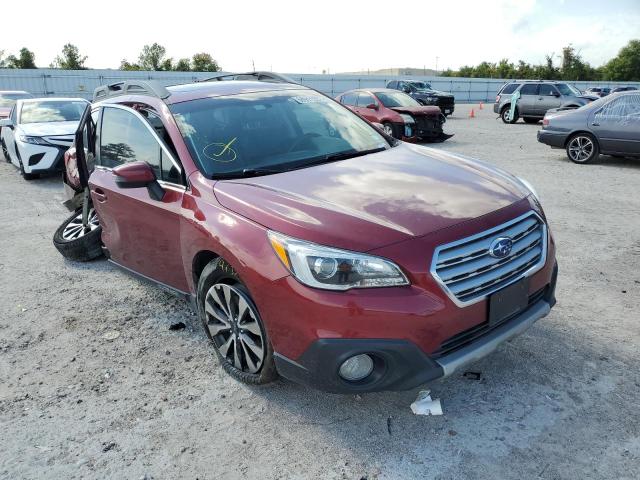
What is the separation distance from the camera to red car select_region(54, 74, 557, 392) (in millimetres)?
2461

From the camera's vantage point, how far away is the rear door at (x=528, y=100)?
20.7 meters

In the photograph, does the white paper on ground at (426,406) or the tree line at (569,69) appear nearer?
the white paper on ground at (426,406)

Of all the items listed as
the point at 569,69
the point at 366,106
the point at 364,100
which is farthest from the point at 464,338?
the point at 569,69

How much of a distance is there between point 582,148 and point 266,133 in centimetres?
924

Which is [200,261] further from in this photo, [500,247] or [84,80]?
[84,80]

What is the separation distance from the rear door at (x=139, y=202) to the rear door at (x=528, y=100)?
64.5 feet

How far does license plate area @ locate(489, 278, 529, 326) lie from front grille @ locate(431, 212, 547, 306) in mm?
35

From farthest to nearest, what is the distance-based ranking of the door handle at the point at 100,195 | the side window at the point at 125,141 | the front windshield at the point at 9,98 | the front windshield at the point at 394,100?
the front windshield at the point at 9,98, the front windshield at the point at 394,100, the door handle at the point at 100,195, the side window at the point at 125,141

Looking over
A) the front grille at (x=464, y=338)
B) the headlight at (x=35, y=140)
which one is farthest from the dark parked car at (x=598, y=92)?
the front grille at (x=464, y=338)

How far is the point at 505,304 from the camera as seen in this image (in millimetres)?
2713

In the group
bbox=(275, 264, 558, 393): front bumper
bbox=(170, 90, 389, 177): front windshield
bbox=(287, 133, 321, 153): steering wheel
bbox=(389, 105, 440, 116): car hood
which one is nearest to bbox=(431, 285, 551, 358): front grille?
bbox=(275, 264, 558, 393): front bumper

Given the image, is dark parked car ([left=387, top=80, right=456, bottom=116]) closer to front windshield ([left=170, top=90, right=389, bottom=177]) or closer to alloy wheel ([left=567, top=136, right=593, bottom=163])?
alloy wheel ([left=567, top=136, right=593, bottom=163])

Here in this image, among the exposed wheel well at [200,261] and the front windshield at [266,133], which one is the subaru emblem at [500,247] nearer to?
the front windshield at [266,133]

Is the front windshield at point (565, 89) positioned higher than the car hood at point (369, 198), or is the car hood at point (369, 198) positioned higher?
the front windshield at point (565, 89)
